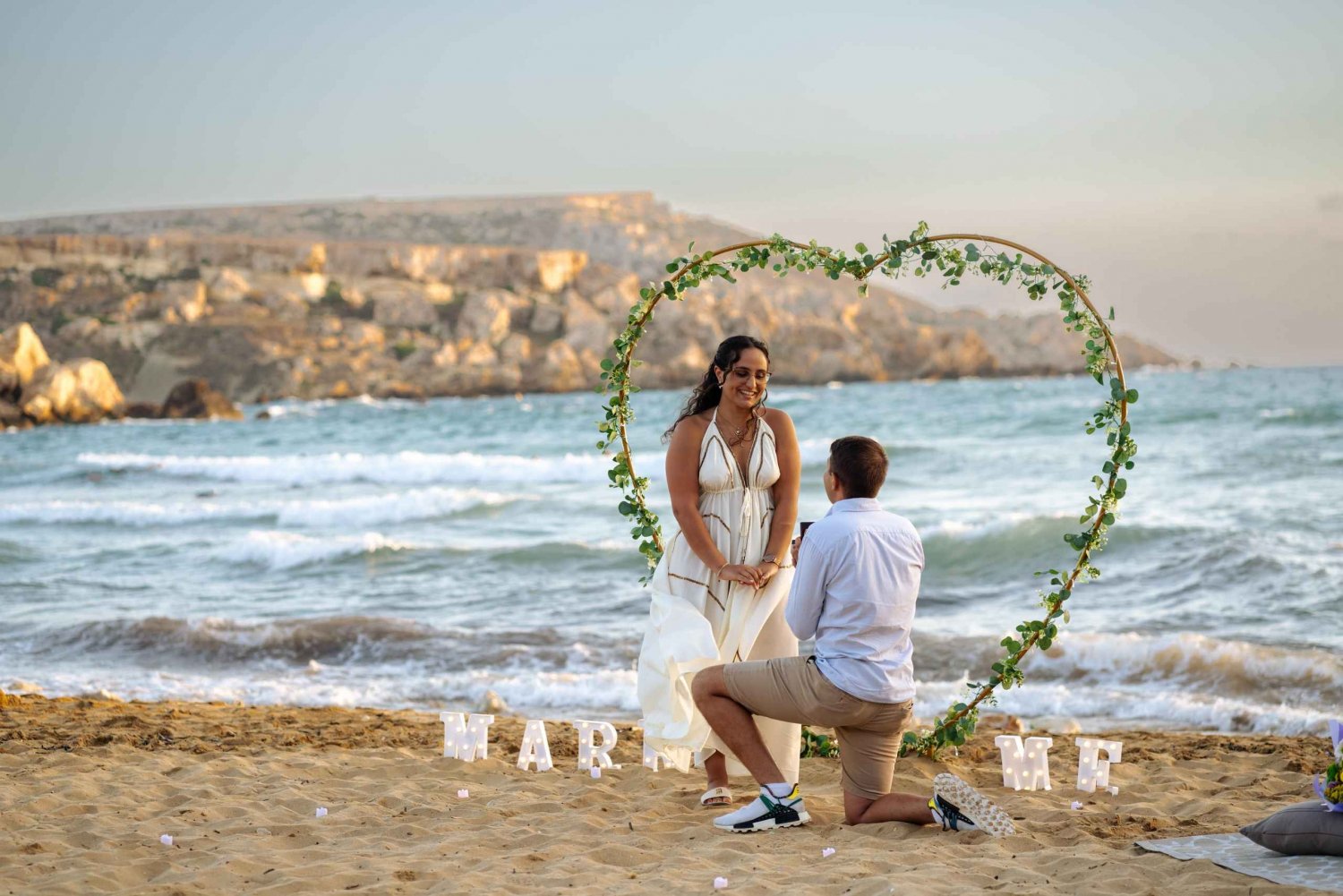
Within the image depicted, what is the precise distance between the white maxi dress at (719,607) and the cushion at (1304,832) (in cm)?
180

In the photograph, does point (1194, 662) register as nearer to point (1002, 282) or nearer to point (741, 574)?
point (1002, 282)

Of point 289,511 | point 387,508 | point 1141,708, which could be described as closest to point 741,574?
point 1141,708

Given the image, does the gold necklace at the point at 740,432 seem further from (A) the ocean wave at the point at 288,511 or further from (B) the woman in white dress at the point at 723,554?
(A) the ocean wave at the point at 288,511

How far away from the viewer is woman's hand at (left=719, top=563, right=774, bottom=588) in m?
4.86

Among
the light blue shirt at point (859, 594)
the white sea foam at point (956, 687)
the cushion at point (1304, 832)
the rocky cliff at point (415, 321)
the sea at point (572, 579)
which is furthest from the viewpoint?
the rocky cliff at point (415, 321)

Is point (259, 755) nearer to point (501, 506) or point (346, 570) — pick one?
point (346, 570)

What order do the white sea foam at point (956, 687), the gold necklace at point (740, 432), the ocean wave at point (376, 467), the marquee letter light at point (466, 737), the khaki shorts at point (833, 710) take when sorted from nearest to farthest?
the khaki shorts at point (833, 710), the gold necklace at point (740, 432), the marquee letter light at point (466, 737), the white sea foam at point (956, 687), the ocean wave at point (376, 467)

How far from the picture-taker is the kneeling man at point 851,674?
4.31 meters

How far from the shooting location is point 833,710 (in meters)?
4.43

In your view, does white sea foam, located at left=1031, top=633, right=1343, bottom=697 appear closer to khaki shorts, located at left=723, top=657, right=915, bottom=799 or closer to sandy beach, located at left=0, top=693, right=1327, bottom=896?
sandy beach, located at left=0, top=693, right=1327, bottom=896

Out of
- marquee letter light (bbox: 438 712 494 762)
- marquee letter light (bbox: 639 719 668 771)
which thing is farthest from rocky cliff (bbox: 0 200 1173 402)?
marquee letter light (bbox: 639 719 668 771)

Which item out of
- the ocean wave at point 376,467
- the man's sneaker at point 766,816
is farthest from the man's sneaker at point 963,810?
the ocean wave at point 376,467

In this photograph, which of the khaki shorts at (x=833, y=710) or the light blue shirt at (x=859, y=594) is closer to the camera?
the light blue shirt at (x=859, y=594)

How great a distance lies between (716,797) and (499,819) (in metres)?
0.92
